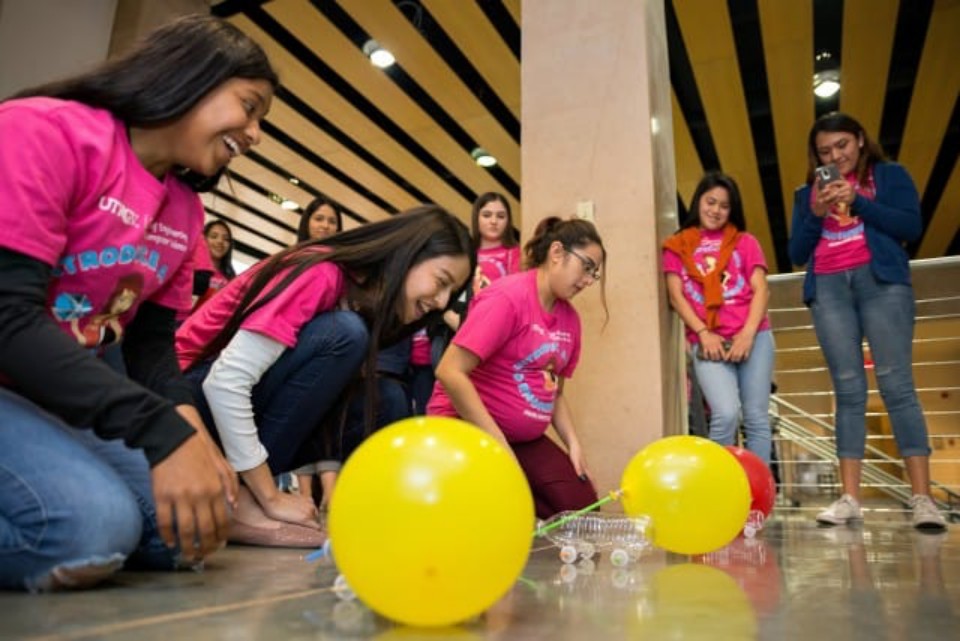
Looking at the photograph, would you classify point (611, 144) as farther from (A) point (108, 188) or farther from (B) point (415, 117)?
(B) point (415, 117)

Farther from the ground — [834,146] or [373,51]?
[373,51]

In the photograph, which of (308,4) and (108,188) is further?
(308,4)

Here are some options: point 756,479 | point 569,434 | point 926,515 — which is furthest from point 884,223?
point 569,434

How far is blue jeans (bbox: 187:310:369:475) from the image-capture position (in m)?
1.49

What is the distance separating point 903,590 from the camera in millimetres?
1042

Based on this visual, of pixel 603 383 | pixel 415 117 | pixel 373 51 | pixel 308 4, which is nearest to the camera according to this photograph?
pixel 603 383

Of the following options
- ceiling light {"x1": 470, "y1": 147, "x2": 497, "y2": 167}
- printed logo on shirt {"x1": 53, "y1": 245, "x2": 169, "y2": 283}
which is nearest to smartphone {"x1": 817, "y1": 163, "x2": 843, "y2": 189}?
printed logo on shirt {"x1": 53, "y1": 245, "x2": 169, "y2": 283}

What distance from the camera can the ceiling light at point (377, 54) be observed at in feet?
16.8

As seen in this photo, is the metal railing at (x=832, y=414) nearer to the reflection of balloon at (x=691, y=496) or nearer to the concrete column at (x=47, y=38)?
the reflection of balloon at (x=691, y=496)

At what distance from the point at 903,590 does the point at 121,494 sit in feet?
3.60

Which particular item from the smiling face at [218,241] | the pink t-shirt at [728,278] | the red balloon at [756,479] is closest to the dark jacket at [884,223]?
the pink t-shirt at [728,278]

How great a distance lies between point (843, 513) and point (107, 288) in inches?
84.2

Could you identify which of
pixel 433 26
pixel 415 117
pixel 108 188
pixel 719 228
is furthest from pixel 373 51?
pixel 108 188

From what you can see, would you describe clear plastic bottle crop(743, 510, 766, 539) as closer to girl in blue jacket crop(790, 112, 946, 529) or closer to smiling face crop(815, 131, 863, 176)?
girl in blue jacket crop(790, 112, 946, 529)
